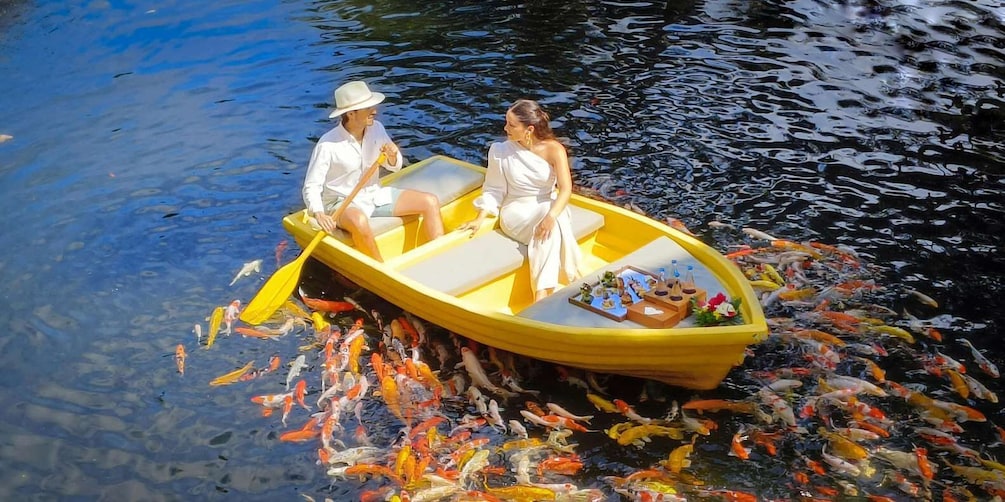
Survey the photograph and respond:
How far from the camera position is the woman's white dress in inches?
274

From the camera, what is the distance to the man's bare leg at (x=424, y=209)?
25.4 ft

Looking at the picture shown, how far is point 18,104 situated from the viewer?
12.8 metres

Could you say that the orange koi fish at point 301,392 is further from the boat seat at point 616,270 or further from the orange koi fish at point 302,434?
the boat seat at point 616,270

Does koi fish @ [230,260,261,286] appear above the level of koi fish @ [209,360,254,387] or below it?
above

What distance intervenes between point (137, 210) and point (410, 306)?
175 inches

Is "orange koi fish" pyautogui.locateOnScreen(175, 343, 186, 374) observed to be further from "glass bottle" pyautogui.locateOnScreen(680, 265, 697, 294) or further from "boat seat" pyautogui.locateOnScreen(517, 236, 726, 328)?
"glass bottle" pyautogui.locateOnScreen(680, 265, 697, 294)

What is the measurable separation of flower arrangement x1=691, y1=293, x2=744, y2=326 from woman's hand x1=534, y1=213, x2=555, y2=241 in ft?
4.40

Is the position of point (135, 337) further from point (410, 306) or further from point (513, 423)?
point (513, 423)

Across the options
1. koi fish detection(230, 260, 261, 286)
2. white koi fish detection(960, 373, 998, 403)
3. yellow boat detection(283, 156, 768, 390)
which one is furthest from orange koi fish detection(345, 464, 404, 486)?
white koi fish detection(960, 373, 998, 403)

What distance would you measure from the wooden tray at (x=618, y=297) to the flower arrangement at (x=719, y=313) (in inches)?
16.7

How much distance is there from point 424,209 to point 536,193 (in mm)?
1067

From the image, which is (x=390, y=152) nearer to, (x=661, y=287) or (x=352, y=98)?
(x=352, y=98)

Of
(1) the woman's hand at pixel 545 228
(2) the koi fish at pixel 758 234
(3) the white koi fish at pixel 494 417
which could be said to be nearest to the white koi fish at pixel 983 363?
(2) the koi fish at pixel 758 234

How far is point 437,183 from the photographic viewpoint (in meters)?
8.23
